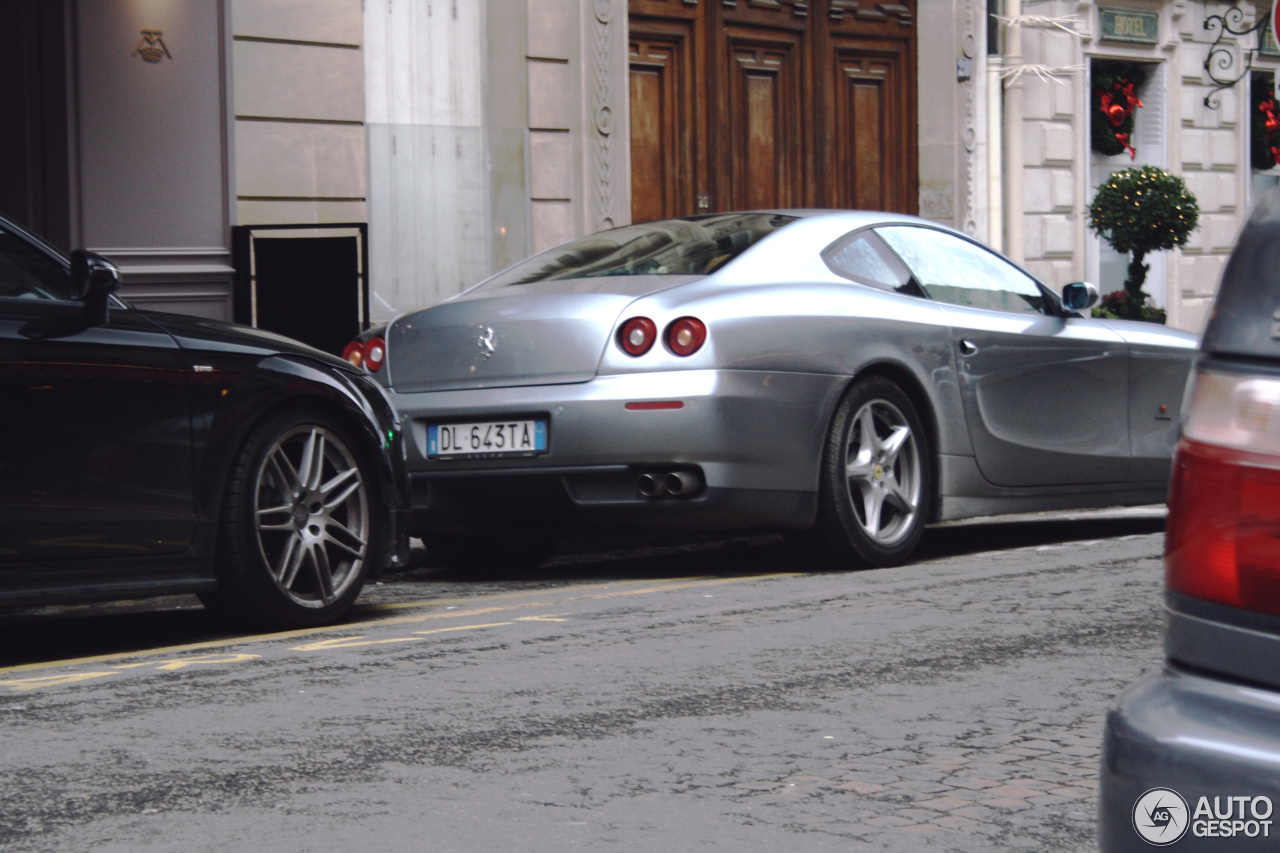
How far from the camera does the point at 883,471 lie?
699 cm

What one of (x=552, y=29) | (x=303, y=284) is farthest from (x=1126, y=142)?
(x=303, y=284)

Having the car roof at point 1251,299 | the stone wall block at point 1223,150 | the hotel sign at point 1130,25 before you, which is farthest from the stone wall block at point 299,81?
the stone wall block at point 1223,150

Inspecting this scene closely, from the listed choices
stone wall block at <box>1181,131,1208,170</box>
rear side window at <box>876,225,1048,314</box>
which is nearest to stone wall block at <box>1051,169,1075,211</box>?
stone wall block at <box>1181,131,1208,170</box>

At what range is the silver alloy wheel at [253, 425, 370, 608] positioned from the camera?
5.54m

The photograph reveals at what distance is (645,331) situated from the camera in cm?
642

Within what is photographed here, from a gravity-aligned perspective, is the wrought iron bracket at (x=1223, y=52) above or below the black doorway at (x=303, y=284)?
above

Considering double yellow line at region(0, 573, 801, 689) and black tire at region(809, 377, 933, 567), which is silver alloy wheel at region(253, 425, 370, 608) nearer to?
double yellow line at region(0, 573, 801, 689)

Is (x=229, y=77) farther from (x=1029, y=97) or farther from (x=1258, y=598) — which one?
(x=1258, y=598)

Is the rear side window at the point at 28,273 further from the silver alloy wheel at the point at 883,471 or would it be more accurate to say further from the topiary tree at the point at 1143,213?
the topiary tree at the point at 1143,213

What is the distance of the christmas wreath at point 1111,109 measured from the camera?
69.3ft

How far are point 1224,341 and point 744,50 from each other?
15.0 meters

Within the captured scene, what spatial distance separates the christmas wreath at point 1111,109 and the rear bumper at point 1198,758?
65.5ft

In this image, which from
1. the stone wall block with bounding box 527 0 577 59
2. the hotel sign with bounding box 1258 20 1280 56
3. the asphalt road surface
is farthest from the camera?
the hotel sign with bounding box 1258 20 1280 56

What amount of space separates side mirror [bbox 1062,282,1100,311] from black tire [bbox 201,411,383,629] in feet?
11.5
